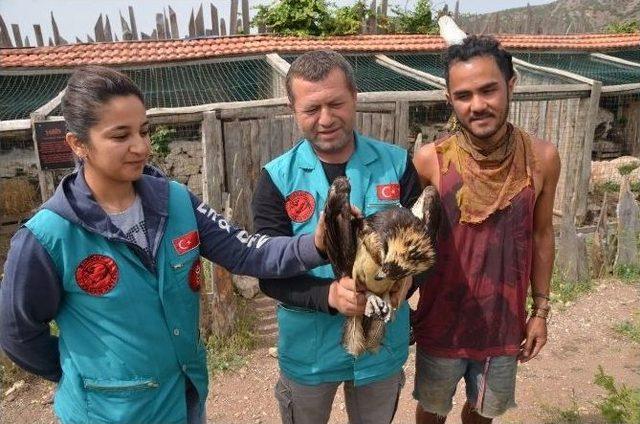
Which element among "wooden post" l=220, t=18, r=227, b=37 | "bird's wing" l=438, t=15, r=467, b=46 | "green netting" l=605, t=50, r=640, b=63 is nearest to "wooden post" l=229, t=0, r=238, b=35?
"wooden post" l=220, t=18, r=227, b=37

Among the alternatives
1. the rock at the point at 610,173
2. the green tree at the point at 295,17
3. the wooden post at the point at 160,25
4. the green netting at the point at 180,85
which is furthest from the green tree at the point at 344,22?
the rock at the point at 610,173

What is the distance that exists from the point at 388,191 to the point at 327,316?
1.91 feet

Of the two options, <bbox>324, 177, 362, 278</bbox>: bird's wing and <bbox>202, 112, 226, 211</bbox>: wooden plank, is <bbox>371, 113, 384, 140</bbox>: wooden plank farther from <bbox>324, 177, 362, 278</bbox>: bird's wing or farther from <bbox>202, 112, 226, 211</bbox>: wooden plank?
<bbox>324, 177, 362, 278</bbox>: bird's wing

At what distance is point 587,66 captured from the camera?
423 inches

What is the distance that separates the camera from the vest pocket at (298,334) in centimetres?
212

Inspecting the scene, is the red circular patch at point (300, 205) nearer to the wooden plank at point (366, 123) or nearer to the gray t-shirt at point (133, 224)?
the gray t-shirt at point (133, 224)

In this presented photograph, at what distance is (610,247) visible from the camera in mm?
5785

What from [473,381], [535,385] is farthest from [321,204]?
[535,385]

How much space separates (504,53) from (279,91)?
6.44m

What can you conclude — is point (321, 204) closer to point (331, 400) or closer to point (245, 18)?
point (331, 400)

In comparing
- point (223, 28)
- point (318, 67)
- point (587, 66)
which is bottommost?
point (587, 66)

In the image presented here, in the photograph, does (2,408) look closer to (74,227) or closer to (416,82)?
(74,227)

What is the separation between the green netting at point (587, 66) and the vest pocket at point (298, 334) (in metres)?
8.91

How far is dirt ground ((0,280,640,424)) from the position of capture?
3729mm
